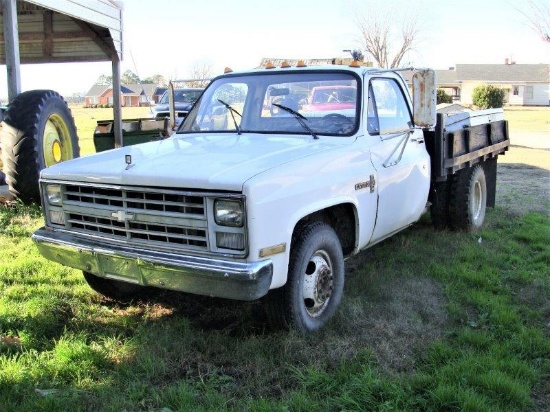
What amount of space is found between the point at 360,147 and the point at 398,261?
1760 millimetres

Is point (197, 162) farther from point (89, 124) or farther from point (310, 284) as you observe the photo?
point (89, 124)

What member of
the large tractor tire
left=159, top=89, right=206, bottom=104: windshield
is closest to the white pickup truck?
the large tractor tire

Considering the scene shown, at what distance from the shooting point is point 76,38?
11156mm

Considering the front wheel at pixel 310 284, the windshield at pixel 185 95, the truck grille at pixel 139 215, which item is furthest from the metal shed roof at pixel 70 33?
the front wheel at pixel 310 284

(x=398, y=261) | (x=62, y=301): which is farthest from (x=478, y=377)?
(x=62, y=301)

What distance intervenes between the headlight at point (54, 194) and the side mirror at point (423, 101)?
9.61 feet

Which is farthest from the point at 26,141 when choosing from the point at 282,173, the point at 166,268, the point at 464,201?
the point at 464,201

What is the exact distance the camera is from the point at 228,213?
135 inches

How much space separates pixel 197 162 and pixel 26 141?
4.13 meters

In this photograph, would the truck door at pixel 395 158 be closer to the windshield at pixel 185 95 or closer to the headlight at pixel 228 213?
the headlight at pixel 228 213

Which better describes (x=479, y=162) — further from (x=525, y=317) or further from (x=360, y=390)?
(x=360, y=390)

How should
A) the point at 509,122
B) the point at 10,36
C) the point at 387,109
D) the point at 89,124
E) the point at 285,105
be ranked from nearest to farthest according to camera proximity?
the point at 285,105, the point at 387,109, the point at 10,36, the point at 509,122, the point at 89,124

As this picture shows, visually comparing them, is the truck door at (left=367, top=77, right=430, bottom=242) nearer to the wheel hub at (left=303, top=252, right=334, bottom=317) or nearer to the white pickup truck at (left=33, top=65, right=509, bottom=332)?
the white pickup truck at (left=33, top=65, right=509, bottom=332)

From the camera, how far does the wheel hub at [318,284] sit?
13.3ft
